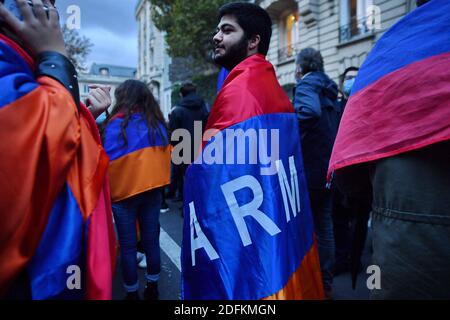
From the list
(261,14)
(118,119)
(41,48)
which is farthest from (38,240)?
(118,119)

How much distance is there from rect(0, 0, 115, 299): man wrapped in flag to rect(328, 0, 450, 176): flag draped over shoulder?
35.9 inches

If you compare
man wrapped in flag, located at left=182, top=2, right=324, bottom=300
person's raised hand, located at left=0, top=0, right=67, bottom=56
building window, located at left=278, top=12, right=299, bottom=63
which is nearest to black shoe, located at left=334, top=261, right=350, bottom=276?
man wrapped in flag, located at left=182, top=2, right=324, bottom=300

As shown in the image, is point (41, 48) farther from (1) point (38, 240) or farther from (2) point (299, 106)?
(2) point (299, 106)

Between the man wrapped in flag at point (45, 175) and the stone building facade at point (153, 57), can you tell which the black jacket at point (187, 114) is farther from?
the stone building facade at point (153, 57)

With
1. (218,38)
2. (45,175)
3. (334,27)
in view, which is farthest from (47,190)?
(334,27)

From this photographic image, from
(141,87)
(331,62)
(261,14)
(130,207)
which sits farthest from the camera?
(331,62)

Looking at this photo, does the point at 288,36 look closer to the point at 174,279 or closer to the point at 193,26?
the point at 193,26

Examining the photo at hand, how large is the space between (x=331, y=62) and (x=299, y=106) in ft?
35.0

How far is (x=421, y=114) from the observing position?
104cm

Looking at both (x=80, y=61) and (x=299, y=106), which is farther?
(x=80, y=61)

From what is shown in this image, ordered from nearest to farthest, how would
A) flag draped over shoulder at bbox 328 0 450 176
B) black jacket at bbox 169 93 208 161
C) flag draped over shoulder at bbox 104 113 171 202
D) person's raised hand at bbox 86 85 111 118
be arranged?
flag draped over shoulder at bbox 328 0 450 176 → person's raised hand at bbox 86 85 111 118 → flag draped over shoulder at bbox 104 113 171 202 → black jacket at bbox 169 93 208 161

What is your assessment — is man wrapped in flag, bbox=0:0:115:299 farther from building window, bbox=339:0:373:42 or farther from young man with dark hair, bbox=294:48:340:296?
building window, bbox=339:0:373:42

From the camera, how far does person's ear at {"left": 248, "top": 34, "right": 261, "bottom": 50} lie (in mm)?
1948

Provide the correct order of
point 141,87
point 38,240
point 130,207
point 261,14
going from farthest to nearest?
point 141,87
point 130,207
point 261,14
point 38,240
